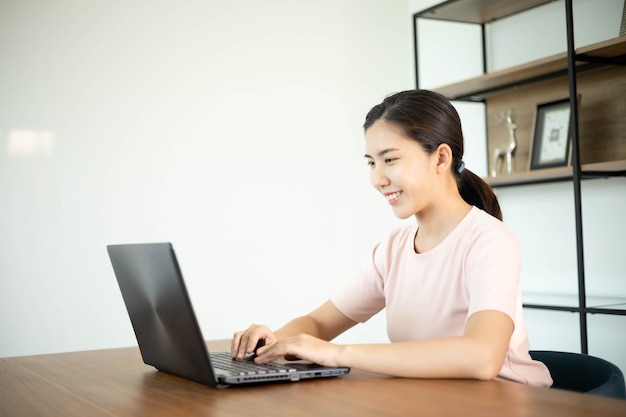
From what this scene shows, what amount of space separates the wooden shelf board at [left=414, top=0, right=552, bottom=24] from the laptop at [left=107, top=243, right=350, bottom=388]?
2.80m

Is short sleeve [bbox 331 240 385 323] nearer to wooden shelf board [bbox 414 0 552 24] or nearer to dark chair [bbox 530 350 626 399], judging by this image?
dark chair [bbox 530 350 626 399]

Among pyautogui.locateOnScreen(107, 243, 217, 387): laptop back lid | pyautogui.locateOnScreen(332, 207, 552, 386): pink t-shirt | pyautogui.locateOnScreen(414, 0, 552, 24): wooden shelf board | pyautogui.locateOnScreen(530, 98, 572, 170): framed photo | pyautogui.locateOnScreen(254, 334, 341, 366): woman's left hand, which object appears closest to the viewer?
pyautogui.locateOnScreen(107, 243, 217, 387): laptop back lid

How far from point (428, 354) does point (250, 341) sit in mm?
384

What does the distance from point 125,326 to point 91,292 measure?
234 millimetres

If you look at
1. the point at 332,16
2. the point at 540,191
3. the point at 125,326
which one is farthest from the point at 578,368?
the point at 332,16

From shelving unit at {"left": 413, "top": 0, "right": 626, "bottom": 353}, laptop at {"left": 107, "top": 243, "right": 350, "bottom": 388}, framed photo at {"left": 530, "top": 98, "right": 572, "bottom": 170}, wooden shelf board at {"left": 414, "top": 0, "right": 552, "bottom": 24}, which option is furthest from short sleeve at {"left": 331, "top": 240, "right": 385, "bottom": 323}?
wooden shelf board at {"left": 414, "top": 0, "right": 552, "bottom": 24}

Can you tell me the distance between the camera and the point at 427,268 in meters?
1.76

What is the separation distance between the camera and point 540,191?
153 inches

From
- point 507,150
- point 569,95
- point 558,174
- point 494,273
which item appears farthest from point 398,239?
point 507,150

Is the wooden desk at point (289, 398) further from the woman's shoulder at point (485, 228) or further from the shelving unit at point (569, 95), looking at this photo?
the shelving unit at point (569, 95)

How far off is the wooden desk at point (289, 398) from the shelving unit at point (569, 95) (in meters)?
2.08

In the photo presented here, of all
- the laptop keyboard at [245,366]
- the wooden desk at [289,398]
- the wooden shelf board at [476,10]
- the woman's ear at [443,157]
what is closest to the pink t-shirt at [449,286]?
the woman's ear at [443,157]

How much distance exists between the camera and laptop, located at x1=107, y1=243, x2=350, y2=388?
4.15 ft

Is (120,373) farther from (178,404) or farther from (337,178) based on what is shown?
(337,178)
